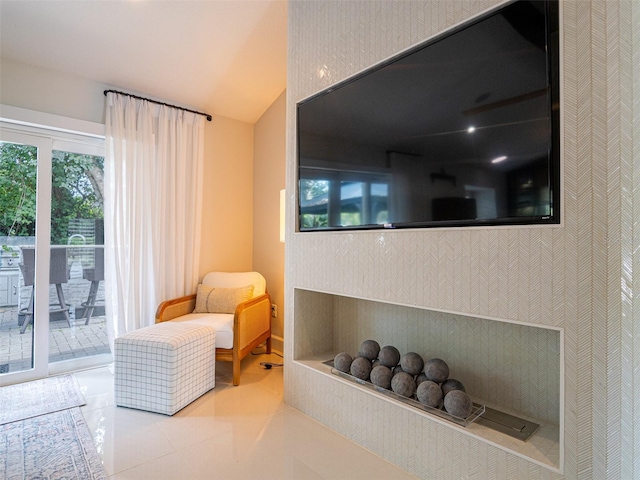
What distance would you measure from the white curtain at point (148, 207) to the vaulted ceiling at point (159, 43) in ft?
0.88

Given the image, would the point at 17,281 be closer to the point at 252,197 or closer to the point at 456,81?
the point at 252,197

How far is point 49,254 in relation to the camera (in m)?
2.87

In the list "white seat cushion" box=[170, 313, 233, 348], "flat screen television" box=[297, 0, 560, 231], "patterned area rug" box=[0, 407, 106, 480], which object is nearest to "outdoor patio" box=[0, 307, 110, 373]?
"white seat cushion" box=[170, 313, 233, 348]

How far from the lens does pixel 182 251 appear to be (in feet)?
11.0

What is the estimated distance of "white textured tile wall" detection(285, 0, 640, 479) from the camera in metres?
1.11

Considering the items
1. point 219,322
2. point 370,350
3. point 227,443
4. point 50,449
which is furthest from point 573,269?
point 50,449

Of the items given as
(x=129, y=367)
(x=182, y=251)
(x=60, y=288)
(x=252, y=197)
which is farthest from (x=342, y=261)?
(x=60, y=288)

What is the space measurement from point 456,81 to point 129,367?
8.44 ft

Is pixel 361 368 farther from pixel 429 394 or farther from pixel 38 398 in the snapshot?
pixel 38 398

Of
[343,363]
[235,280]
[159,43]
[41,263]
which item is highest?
[159,43]

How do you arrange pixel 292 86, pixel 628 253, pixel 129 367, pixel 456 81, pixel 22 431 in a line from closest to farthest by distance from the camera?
pixel 628 253, pixel 456 81, pixel 22 431, pixel 129 367, pixel 292 86

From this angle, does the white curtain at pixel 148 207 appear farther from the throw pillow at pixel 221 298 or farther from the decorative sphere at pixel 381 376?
the decorative sphere at pixel 381 376

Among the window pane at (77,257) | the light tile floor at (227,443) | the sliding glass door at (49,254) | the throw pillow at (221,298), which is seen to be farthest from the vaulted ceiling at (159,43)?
the light tile floor at (227,443)

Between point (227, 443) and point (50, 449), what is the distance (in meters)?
0.93
